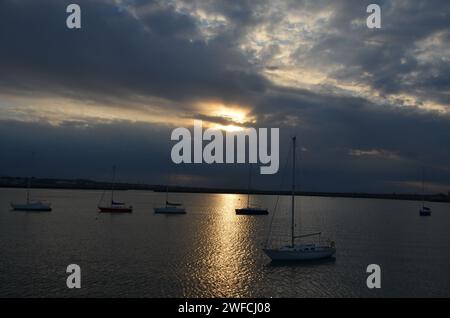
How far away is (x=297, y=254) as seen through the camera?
43.6 metres

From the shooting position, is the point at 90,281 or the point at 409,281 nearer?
the point at 90,281

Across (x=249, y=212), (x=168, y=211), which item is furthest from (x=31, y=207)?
(x=249, y=212)

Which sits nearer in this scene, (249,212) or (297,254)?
(297,254)

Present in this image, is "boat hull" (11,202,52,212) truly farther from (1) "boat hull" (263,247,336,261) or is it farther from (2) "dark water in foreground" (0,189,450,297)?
(1) "boat hull" (263,247,336,261)

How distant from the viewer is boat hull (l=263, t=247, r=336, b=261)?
42.9 m

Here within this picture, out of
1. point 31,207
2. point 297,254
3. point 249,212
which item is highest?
point 31,207

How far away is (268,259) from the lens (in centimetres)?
4541

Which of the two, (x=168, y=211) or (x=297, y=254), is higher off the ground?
(x=168, y=211)

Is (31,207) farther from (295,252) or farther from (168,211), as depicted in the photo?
(295,252)
